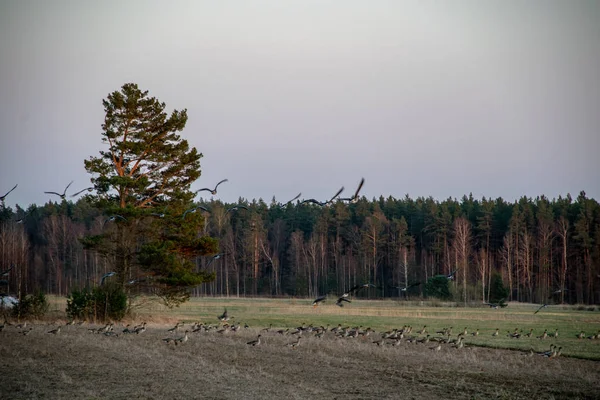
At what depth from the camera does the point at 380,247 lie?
103500mm

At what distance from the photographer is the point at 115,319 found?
1555 inches

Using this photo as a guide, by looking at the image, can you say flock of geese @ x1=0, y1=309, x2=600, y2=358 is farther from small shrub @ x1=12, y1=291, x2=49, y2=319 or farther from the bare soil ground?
small shrub @ x1=12, y1=291, x2=49, y2=319

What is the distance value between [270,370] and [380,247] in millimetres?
83473

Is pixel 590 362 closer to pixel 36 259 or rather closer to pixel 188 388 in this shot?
pixel 188 388

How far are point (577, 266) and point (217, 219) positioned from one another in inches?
2381

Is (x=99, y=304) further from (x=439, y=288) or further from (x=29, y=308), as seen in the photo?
(x=439, y=288)

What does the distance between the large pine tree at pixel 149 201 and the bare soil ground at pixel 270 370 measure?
885cm

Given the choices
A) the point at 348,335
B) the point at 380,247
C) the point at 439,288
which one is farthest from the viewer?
the point at 380,247

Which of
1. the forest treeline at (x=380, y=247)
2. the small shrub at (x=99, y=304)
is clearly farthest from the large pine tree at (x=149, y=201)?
the forest treeline at (x=380, y=247)

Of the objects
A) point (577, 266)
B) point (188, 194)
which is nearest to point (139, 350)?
point (188, 194)

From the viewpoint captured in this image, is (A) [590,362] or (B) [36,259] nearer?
(A) [590,362]

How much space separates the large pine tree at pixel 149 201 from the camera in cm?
3900

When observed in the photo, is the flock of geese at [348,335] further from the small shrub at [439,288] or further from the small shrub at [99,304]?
the small shrub at [439,288]

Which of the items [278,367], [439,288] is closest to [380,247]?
[439,288]
